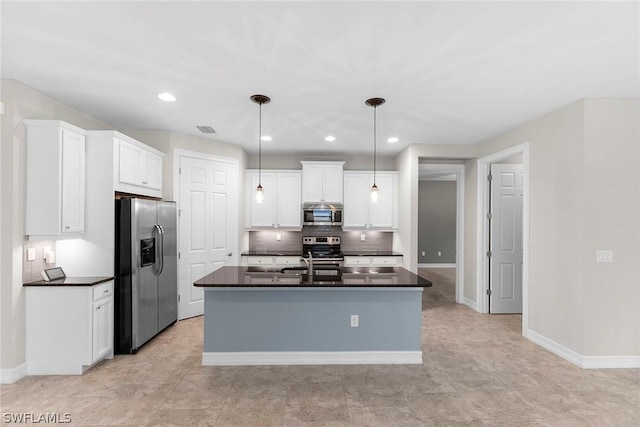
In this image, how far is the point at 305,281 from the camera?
3.04 m

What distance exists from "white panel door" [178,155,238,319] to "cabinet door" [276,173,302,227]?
875mm

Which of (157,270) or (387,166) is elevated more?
(387,166)

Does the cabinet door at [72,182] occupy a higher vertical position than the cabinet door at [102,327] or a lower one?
higher

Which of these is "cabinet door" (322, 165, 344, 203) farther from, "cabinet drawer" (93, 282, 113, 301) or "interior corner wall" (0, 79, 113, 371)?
"interior corner wall" (0, 79, 113, 371)

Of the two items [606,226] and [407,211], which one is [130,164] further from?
[606,226]

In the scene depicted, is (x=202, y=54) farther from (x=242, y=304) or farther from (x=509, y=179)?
(x=509, y=179)

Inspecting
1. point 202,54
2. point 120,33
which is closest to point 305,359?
point 202,54

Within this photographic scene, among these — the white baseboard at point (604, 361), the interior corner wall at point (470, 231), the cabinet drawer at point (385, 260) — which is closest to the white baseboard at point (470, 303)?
the interior corner wall at point (470, 231)

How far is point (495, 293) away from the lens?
16.3ft

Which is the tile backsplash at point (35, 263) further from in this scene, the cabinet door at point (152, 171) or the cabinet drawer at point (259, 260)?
the cabinet drawer at point (259, 260)

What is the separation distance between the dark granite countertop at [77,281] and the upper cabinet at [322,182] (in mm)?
3238

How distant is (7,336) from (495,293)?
236 inches

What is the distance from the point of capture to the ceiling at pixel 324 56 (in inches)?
73.4

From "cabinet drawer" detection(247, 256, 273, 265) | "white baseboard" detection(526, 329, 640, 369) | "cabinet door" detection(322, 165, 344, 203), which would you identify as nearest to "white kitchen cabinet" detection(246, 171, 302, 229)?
"cabinet door" detection(322, 165, 344, 203)
